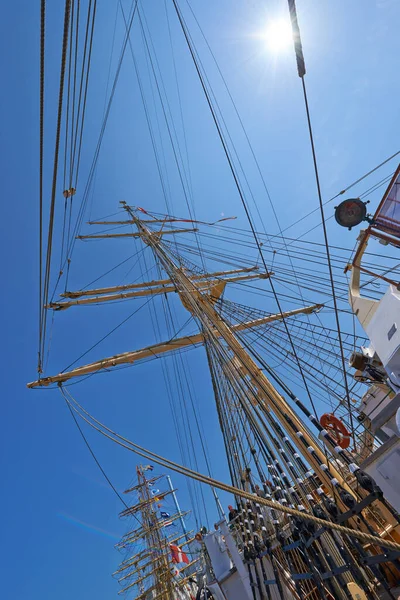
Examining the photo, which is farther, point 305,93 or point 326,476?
point 326,476

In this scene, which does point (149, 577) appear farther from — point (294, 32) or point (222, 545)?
point (294, 32)

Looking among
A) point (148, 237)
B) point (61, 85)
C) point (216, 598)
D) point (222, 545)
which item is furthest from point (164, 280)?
point (61, 85)

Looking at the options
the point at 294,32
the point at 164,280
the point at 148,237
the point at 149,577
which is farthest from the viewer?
the point at 149,577

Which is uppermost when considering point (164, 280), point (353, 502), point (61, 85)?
point (164, 280)

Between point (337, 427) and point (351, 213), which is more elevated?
point (351, 213)

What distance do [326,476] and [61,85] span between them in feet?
14.2

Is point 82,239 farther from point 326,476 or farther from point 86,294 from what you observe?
point 326,476

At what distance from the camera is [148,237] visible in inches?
454

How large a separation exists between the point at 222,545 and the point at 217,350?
14.6ft

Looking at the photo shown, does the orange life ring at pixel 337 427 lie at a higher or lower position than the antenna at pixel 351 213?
lower

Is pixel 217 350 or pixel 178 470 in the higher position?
pixel 217 350

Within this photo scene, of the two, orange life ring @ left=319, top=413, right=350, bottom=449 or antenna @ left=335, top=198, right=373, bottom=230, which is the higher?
antenna @ left=335, top=198, right=373, bottom=230

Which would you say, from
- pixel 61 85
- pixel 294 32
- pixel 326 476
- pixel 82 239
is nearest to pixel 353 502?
pixel 326 476

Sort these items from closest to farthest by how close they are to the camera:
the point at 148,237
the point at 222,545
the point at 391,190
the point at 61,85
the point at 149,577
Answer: the point at 61,85 → the point at 391,190 → the point at 222,545 → the point at 148,237 → the point at 149,577
